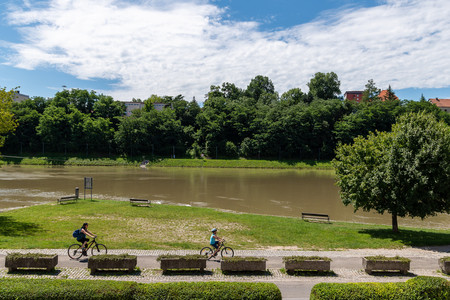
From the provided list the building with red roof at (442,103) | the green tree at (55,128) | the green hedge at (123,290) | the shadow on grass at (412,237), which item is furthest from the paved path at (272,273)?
the building with red roof at (442,103)

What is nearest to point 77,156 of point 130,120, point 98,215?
point 130,120

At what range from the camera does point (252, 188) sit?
47.5 metres

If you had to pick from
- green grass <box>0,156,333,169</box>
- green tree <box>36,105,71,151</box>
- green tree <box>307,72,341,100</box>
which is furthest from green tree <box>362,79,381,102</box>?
green tree <box>36,105,71,151</box>

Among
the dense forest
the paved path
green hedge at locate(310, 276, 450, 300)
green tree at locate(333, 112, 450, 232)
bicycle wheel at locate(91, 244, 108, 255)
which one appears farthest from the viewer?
the dense forest

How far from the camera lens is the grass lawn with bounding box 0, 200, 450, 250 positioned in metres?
18.7

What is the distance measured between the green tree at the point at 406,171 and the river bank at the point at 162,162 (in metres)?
62.4

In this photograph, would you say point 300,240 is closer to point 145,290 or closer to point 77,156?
point 145,290

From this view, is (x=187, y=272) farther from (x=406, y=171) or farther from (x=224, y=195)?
(x=224, y=195)

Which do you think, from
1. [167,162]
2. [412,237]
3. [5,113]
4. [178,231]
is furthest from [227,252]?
[167,162]

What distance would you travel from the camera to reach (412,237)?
21016 mm

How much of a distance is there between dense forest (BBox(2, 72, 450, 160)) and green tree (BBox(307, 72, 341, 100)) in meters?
25.2

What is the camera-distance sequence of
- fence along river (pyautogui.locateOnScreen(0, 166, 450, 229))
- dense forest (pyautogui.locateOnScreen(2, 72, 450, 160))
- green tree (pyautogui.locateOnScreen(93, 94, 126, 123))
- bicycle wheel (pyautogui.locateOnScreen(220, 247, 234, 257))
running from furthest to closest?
1. green tree (pyautogui.locateOnScreen(93, 94, 126, 123))
2. dense forest (pyautogui.locateOnScreen(2, 72, 450, 160))
3. fence along river (pyautogui.locateOnScreen(0, 166, 450, 229))
4. bicycle wheel (pyautogui.locateOnScreen(220, 247, 234, 257))

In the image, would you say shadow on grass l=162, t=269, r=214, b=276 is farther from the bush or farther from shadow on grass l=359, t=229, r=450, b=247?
shadow on grass l=359, t=229, r=450, b=247

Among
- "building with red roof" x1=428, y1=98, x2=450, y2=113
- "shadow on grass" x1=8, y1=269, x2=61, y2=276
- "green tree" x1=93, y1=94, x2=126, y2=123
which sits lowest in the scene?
"shadow on grass" x1=8, y1=269, x2=61, y2=276
